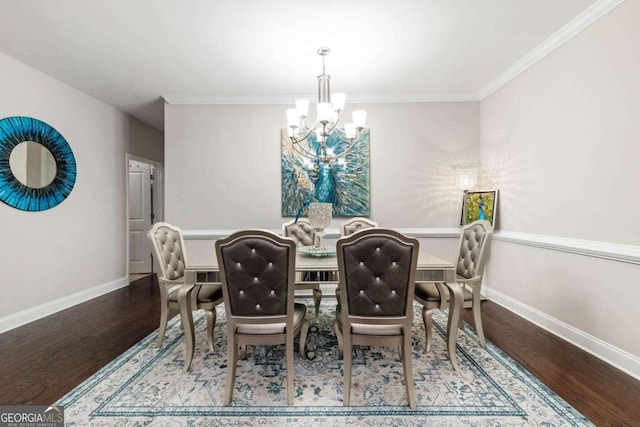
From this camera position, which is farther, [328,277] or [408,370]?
[328,277]

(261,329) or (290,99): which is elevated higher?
(290,99)

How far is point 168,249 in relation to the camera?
263 cm

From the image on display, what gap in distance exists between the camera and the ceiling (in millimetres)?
2316

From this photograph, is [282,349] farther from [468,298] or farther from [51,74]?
[51,74]

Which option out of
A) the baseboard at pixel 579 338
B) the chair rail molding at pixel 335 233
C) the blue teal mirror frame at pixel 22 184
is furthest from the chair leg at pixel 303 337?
the blue teal mirror frame at pixel 22 184

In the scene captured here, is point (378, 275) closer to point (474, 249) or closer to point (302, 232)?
point (474, 249)

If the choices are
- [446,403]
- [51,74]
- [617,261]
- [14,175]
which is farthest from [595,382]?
[51,74]

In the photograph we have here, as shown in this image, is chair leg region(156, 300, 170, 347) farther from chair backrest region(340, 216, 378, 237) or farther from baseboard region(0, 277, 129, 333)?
chair backrest region(340, 216, 378, 237)

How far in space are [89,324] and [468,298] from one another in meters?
3.56

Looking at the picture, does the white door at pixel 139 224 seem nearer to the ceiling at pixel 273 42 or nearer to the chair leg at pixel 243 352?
the ceiling at pixel 273 42

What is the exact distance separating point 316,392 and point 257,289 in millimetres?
753

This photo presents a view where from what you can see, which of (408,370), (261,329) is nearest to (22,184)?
(261,329)

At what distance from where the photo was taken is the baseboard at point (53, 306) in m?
3.01

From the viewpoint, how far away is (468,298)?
246 centimetres
